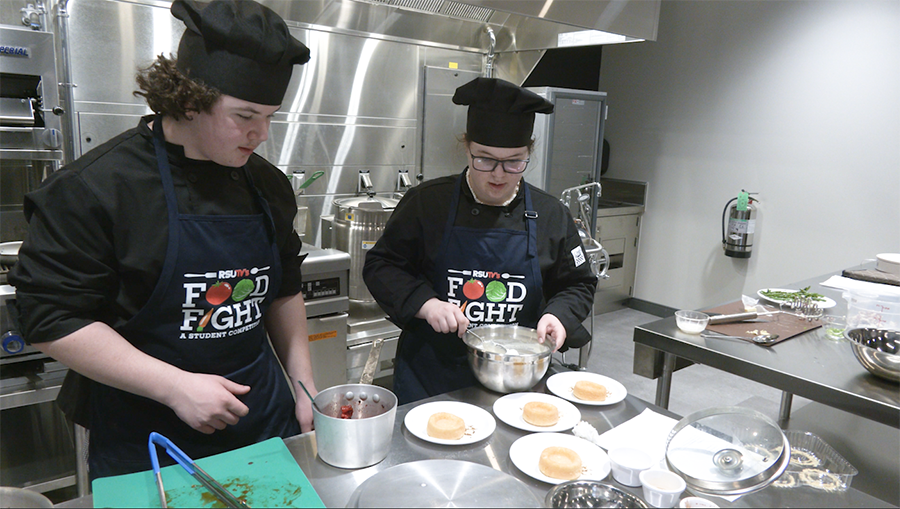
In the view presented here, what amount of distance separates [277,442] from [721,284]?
477 centimetres

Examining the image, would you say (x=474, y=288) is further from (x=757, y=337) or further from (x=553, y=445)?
(x=757, y=337)

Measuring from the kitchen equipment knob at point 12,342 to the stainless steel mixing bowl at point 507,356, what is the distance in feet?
6.12

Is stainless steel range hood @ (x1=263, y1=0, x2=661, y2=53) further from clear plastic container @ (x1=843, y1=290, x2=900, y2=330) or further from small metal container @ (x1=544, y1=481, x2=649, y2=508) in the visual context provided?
small metal container @ (x1=544, y1=481, x2=649, y2=508)

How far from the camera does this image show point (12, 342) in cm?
226

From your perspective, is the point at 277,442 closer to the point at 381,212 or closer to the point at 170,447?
the point at 170,447

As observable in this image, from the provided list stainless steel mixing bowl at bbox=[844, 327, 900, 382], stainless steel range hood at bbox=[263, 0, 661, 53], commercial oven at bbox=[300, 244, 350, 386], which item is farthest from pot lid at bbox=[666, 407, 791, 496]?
commercial oven at bbox=[300, 244, 350, 386]

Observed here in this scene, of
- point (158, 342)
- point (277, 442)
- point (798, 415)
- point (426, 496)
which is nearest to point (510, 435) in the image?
point (426, 496)

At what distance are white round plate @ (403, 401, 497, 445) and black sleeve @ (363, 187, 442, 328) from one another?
381 mm

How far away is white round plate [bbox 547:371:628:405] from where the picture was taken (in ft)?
4.88

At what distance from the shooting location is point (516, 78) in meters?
4.48

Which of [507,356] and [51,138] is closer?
[507,356]

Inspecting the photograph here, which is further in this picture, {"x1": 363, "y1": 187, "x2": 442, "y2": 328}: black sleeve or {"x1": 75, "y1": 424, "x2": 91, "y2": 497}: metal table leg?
{"x1": 75, "y1": 424, "x2": 91, "y2": 497}: metal table leg

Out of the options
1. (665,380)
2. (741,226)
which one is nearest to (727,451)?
(665,380)

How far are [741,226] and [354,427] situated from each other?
4515mm
